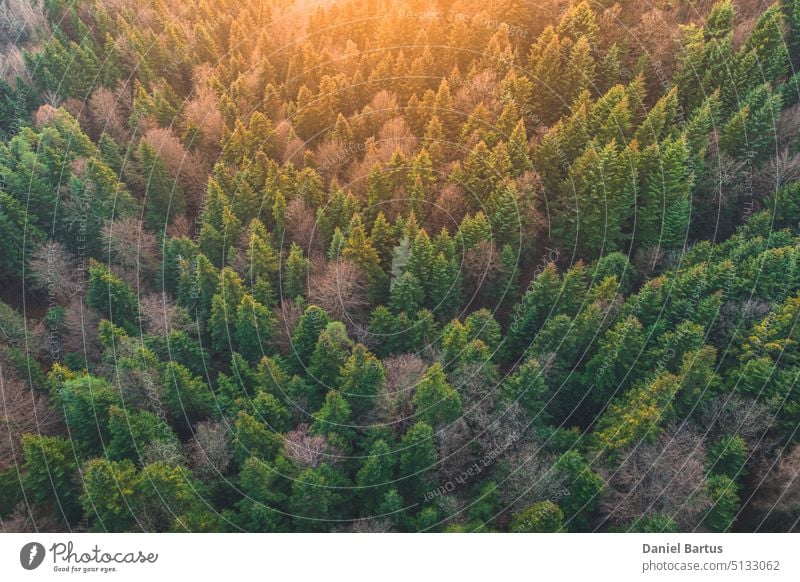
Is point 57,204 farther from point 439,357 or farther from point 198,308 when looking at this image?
point 439,357

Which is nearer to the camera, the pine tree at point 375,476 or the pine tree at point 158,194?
the pine tree at point 375,476

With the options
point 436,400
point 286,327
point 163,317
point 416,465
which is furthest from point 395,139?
point 416,465

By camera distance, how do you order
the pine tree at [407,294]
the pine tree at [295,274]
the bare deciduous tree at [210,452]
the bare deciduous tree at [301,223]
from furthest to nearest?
1. the bare deciduous tree at [301,223]
2. the pine tree at [295,274]
3. the pine tree at [407,294]
4. the bare deciduous tree at [210,452]

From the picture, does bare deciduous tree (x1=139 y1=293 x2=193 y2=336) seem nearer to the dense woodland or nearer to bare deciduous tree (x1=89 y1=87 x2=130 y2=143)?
the dense woodland

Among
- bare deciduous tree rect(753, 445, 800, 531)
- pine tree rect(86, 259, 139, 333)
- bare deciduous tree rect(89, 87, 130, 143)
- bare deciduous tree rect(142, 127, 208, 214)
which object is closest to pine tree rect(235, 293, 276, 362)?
pine tree rect(86, 259, 139, 333)

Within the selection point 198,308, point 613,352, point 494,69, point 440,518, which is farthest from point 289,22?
point 440,518

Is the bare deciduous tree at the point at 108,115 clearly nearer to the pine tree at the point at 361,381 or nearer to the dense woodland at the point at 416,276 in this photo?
the dense woodland at the point at 416,276

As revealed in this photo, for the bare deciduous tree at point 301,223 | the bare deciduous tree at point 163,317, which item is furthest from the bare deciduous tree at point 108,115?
the bare deciduous tree at point 301,223
